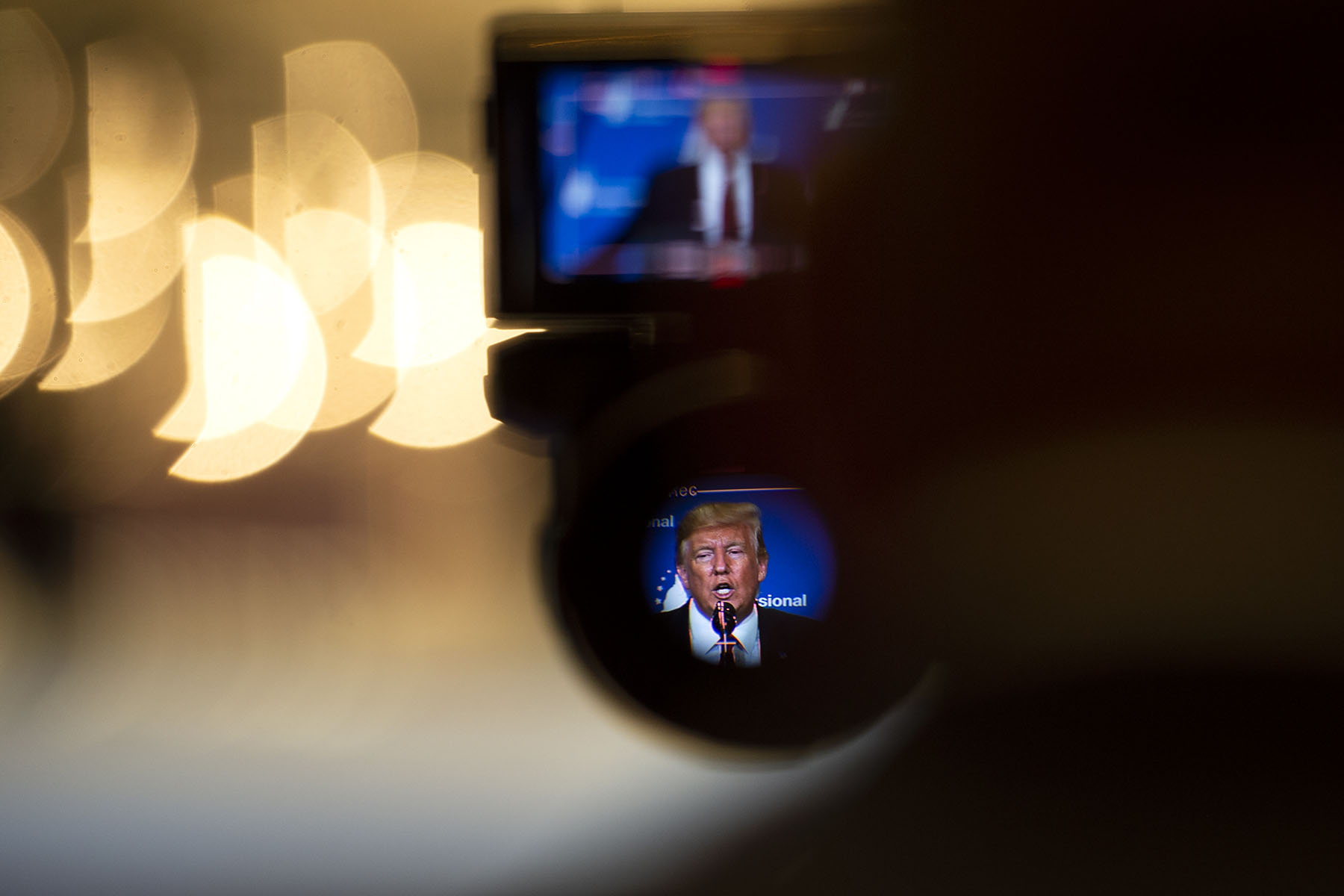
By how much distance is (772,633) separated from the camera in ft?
2.36

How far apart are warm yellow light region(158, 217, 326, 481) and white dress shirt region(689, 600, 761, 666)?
0.55 meters

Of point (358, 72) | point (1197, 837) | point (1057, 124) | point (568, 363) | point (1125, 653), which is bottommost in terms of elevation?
point (1197, 837)

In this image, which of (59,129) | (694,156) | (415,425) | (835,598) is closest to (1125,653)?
(835,598)

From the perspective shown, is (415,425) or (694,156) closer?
(694,156)

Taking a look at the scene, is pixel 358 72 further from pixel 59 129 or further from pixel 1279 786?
pixel 1279 786

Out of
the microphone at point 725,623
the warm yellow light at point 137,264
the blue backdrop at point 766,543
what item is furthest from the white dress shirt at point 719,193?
the warm yellow light at point 137,264

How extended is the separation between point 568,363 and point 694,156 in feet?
0.79

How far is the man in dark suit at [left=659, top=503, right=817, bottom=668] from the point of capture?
2.34ft

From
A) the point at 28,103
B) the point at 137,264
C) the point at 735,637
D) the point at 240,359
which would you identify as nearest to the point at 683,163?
the point at 735,637

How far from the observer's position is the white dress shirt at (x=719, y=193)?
0.71m

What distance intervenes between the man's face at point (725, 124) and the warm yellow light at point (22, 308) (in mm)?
858

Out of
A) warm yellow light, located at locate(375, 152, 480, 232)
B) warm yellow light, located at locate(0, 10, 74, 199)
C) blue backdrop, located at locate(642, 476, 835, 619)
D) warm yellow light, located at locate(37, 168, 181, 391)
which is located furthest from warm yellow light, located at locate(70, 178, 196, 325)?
blue backdrop, located at locate(642, 476, 835, 619)

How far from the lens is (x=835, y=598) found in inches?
29.0

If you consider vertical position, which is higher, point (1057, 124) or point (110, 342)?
point (1057, 124)
